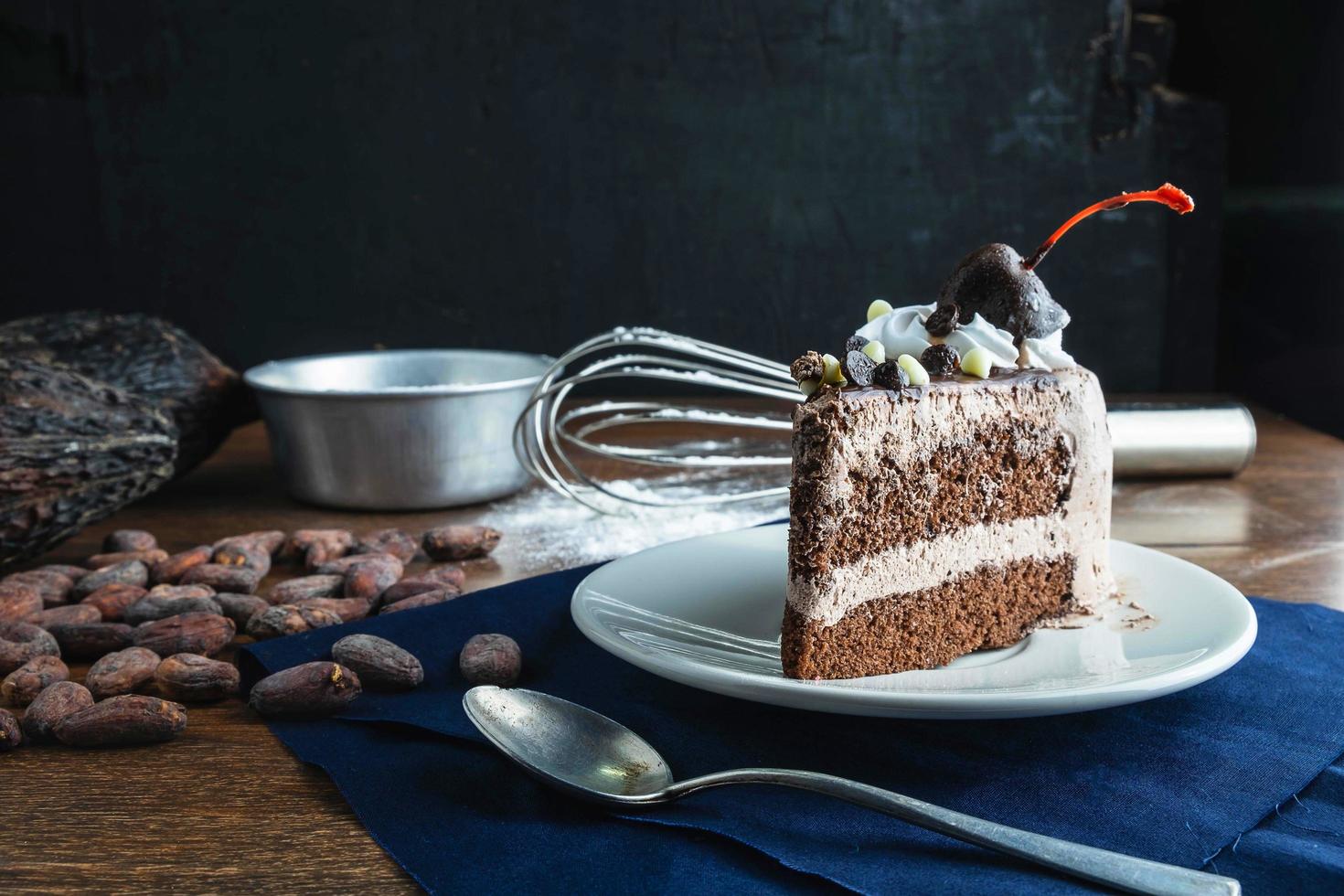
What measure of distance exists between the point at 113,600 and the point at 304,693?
0.39 m

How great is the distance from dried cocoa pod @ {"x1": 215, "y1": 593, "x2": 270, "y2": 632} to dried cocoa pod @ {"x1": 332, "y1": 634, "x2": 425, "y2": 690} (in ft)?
0.70

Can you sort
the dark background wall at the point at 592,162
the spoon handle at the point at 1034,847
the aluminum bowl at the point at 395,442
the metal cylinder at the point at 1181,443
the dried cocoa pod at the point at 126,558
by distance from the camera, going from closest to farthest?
the spoon handle at the point at 1034,847 < the dried cocoa pod at the point at 126,558 < the aluminum bowl at the point at 395,442 < the metal cylinder at the point at 1181,443 < the dark background wall at the point at 592,162

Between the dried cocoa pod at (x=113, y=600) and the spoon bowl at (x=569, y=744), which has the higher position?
the spoon bowl at (x=569, y=744)

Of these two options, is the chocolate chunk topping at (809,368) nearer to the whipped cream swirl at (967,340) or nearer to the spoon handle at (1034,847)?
the whipped cream swirl at (967,340)

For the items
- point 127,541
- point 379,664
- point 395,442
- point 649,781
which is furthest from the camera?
point 395,442

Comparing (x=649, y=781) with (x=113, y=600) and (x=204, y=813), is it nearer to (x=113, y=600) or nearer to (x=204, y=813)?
(x=204, y=813)

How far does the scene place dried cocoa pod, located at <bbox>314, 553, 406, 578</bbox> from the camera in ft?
4.14

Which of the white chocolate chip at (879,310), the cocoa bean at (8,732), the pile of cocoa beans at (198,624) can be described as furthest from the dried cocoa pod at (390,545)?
the white chocolate chip at (879,310)

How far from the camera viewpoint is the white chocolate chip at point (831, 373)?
90cm

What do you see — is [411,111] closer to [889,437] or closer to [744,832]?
[889,437]

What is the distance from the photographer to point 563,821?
2.33 ft

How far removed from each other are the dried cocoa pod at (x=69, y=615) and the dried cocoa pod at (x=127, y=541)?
0.83 ft

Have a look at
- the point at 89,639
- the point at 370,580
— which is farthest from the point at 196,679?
the point at 370,580

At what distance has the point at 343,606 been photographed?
1132 mm
